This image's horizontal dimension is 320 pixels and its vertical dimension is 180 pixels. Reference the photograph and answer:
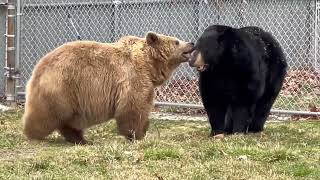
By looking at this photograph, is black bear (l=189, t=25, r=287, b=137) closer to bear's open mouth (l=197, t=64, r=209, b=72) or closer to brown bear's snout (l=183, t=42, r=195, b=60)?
bear's open mouth (l=197, t=64, r=209, b=72)

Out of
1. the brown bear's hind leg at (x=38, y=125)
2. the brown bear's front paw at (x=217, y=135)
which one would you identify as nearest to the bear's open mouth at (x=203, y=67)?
the brown bear's front paw at (x=217, y=135)

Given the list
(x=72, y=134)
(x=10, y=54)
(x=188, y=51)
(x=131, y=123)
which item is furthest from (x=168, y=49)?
(x=10, y=54)

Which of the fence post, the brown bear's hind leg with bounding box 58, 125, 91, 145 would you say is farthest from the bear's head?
the fence post

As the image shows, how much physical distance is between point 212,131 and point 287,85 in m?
4.25

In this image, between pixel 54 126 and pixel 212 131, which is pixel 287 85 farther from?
pixel 54 126

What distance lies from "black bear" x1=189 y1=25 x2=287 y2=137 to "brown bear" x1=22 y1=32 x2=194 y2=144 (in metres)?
0.66

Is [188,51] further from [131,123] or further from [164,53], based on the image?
[131,123]

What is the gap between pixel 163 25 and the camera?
40.3ft

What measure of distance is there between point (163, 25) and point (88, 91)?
175 inches

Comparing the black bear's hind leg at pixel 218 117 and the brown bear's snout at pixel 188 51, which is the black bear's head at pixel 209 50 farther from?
the black bear's hind leg at pixel 218 117

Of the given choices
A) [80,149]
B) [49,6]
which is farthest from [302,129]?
[49,6]

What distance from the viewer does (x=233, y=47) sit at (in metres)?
8.32

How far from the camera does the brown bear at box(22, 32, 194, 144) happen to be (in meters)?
7.89

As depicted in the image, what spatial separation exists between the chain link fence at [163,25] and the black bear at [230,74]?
308 centimetres
